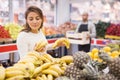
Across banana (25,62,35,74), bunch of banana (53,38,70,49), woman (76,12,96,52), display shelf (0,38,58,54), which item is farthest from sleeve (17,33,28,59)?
woman (76,12,96,52)

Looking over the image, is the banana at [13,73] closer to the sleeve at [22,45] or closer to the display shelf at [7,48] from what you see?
the sleeve at [22,45]

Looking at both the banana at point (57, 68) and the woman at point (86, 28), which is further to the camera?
the woman at point (86, 28)

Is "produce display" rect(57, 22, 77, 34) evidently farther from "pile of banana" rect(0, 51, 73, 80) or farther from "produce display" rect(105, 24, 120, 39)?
"pile of banana" rect(0, 51, 73, 80)

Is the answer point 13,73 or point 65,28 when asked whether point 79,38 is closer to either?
point 65,28

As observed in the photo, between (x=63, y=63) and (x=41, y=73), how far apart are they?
12.3 inches

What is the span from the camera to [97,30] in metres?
8.25

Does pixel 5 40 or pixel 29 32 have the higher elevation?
pixel 29 32

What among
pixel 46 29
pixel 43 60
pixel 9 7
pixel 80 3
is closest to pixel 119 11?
pixel 80 3

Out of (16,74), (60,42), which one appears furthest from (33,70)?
(60,42)

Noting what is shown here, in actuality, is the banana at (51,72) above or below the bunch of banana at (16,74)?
below

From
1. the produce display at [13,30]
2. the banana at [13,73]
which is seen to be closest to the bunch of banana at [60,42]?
the banana at [13,73]

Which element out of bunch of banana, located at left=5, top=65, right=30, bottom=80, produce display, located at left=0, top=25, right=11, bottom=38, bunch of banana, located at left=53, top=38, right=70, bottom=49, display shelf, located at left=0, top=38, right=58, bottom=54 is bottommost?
display shelf, located at left=0, top=38, right=58, bottom=54

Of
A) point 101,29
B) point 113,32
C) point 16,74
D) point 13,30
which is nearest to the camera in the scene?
point 16,74

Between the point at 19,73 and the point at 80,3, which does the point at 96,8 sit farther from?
the point at 19,73
